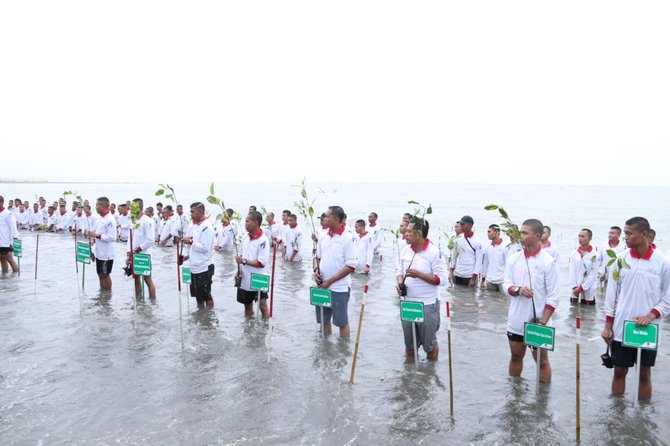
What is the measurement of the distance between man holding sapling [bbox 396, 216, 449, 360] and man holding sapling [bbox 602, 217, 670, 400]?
2055 mm

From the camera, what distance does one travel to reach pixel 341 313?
802cm

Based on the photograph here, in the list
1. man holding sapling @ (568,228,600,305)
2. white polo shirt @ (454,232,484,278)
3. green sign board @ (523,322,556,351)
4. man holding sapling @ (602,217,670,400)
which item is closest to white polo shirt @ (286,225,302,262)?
white polo shirt @ (454,232,484,278)

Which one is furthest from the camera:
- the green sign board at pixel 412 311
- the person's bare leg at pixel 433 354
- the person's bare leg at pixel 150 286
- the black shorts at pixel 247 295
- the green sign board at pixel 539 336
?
the person's bare leg at pixel 150 286

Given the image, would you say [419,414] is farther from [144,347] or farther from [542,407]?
[144,347]

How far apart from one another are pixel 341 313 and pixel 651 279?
4317 mm

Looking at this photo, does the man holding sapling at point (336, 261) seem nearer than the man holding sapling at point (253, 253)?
Yes

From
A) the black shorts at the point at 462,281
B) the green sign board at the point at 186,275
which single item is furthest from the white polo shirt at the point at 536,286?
the black shorts at the point at 462,281

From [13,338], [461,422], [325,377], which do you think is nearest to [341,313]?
[325,377]

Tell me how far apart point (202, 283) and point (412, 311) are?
197 inches

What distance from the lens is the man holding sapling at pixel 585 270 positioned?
1185cm

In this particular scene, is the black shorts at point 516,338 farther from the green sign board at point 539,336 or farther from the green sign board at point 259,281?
the green sign board at point 259,281

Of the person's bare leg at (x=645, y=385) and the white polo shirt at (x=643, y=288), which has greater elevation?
the white polo shirt at (x=643, y=288)

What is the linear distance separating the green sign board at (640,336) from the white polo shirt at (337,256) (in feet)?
12.3

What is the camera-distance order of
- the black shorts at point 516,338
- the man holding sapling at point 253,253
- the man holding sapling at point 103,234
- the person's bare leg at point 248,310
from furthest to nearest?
the man holding sapling at point 103,234, the person's bare leg at point 248,310, the man holding sapling at point 253,253, the black shorts at point 516,338
